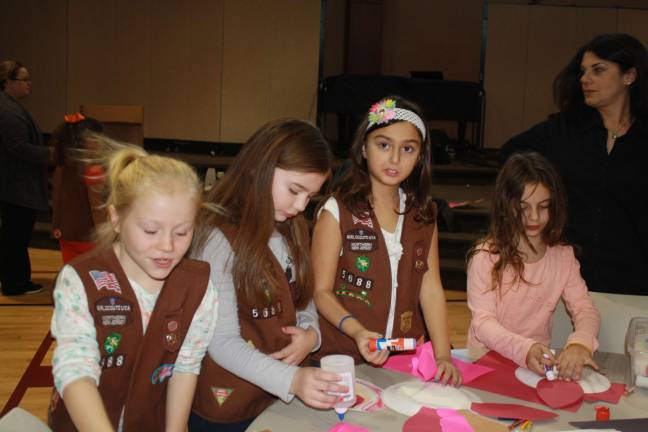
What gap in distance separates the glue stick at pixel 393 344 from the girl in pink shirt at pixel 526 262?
57 centimetres

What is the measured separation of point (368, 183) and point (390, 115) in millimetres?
239

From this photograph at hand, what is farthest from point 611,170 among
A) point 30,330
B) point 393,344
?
point 30,330

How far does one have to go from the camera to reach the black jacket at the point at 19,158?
15.9ft

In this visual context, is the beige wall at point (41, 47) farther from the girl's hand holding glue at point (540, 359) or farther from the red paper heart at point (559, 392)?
the red paper heart at point (559, 392)

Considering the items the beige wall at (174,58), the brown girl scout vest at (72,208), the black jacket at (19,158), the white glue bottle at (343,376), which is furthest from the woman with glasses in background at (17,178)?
the beige wall at (174,58)

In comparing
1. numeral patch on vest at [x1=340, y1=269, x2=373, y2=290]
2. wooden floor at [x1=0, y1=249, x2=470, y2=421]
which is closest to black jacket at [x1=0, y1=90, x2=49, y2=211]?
wooden floor at [x1=0, y1=249, x2=470, y2=421]

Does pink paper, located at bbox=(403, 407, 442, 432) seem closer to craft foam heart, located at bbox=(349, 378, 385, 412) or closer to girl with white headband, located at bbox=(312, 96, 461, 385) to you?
craft foam heart, located at bbox=(349, 378, 385, 412)

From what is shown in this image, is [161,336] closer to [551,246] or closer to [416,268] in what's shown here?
[416,268]

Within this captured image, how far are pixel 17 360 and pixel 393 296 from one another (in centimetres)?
256

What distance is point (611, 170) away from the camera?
2527 millimetres

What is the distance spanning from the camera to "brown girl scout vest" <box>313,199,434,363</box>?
7.13 feet

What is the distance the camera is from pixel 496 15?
9953 millimetres

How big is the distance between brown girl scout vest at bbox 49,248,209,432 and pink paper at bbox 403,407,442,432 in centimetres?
54

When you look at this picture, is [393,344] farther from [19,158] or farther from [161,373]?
[19,158]
